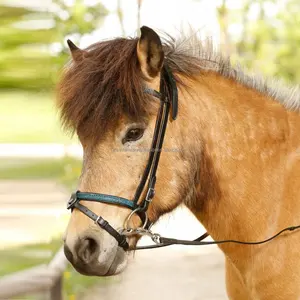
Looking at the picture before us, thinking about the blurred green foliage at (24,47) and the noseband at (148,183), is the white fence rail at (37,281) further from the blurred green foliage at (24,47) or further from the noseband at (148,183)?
the blurred green foliage at (24,47)

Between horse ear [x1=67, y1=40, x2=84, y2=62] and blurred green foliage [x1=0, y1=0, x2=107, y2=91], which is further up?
blurred green foliage [x1=0, y1=0, x2=107, y2=91]

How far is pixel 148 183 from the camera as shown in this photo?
9.24ft

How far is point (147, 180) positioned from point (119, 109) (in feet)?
1.22

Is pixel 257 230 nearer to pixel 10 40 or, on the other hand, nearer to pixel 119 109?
pixel 119 109

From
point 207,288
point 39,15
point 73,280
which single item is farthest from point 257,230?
point 207,288

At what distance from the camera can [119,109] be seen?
280cm

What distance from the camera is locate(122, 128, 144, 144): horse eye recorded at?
2.80 m

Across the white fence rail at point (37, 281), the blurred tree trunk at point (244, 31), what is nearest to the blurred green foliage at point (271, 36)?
the blurred tree trunk at point (244, 31)

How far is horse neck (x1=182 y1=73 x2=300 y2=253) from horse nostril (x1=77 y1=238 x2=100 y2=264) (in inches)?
24.2

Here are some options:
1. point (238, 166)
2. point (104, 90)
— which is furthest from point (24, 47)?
point (238, 166)

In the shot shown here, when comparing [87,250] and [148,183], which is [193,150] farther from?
[87,250]

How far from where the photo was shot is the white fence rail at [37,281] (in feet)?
10.3

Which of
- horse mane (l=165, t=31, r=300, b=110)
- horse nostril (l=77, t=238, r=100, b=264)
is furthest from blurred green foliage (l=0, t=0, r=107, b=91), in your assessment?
horse mane (l=165, t=31, r=300, b=110)

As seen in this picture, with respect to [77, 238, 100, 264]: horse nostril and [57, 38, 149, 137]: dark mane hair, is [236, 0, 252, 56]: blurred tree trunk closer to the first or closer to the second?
[57, 38, 149, 137]: dark mane hair
